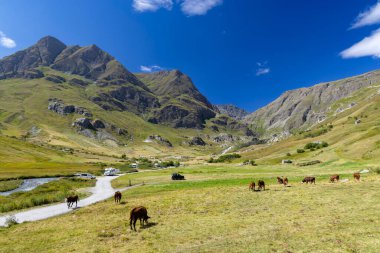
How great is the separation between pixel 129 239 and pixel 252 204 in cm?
1621

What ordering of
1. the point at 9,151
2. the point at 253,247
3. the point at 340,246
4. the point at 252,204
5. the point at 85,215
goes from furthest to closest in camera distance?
the point at 9,151 → the point at 85,215 → the point at 252,204 → the point at 253,247 → the point at 340,246

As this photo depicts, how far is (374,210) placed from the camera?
2733 cm

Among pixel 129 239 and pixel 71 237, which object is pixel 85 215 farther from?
pixel 129 239

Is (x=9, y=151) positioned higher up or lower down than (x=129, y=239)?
higher up

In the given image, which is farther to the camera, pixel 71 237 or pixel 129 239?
pixel 71 237

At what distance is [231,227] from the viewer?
86.9ft

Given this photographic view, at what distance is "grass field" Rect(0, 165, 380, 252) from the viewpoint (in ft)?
70.3

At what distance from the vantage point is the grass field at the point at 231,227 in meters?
21.4

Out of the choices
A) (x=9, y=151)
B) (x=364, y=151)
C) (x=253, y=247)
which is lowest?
(x=253, y=247)

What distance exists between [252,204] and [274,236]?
13.4 meters

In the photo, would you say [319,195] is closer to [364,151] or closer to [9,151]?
[364,151]

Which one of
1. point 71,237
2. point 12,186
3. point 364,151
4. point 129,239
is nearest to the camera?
point 129,239

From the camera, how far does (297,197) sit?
37.3m

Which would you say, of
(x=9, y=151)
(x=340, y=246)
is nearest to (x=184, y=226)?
(x=340, y=246)
